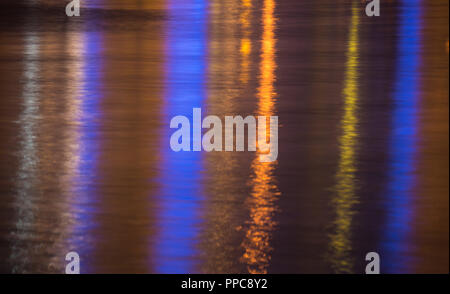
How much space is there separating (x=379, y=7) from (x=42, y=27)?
6.96 m

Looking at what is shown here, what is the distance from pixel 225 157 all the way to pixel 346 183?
1280mm

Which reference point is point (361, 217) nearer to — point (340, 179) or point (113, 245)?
point (340, 179)

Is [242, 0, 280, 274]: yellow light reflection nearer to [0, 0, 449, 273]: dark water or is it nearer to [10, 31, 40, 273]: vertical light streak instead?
[0, 0, 449, 273]: dark water

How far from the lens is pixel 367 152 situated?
840cm

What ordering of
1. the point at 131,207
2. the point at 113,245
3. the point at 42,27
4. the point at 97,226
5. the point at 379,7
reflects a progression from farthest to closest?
the point at 379,7, the point at 42,27, the point at 131,207, the point at 97,226, the point at 113,245

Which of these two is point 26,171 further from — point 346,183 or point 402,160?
point 402,160

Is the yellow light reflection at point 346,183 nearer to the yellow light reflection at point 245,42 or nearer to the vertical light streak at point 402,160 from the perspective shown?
the vertical light streak at point 402,160

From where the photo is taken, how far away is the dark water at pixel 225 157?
6027 mm

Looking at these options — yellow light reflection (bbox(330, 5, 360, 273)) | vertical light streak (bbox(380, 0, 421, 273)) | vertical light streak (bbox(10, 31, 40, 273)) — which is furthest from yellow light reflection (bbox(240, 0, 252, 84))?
vertical light streak (bbox(10, 31, 40, 273))

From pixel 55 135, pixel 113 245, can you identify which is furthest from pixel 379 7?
pixel 113 245

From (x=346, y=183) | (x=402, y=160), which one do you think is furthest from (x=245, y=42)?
(x=346, y=183)

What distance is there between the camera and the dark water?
237 inches

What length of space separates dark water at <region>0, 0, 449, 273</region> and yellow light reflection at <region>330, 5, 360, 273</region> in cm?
2

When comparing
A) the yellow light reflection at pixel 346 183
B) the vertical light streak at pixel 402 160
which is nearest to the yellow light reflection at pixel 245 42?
the yellow light reflection at pixel 346 183
